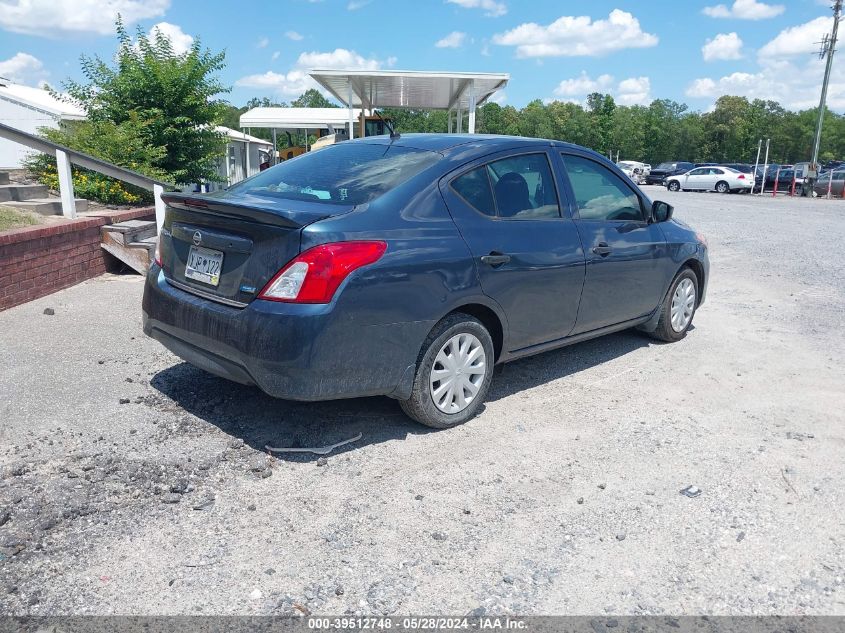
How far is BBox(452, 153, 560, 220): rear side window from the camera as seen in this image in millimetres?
4379

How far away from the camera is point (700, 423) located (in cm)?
457

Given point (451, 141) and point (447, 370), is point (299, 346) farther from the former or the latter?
point (451, 141)

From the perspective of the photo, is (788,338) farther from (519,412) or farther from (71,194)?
(71,194)

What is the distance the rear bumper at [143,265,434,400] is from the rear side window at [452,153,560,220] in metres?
0.97

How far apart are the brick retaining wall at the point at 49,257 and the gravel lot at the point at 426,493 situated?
106 cm

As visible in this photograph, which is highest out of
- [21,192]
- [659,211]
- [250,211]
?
[250,211]

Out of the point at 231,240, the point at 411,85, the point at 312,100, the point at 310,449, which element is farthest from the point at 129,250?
the point at 312,100

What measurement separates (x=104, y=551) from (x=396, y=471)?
1478mm

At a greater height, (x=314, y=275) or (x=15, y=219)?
(x=314, y=275)

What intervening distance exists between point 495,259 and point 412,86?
54.6 ft

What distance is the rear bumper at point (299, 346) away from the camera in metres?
3.56

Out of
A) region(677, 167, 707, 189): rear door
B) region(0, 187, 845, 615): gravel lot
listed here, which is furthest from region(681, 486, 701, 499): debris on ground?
region(677, 167, 707, 189): rear door

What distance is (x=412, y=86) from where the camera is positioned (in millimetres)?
19734

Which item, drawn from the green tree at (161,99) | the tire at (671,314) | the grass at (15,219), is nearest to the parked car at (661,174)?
the green tree at (161,99)
